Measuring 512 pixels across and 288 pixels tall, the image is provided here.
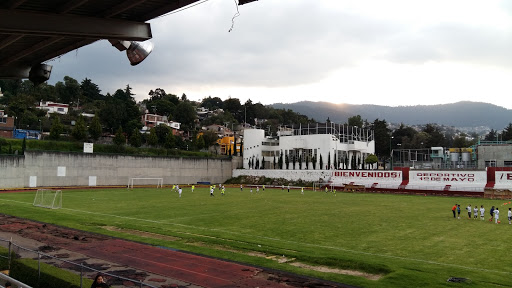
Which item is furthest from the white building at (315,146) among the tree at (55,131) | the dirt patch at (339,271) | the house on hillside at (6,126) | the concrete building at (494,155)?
the dirt patch at (339,271)

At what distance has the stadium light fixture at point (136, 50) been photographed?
15609mm

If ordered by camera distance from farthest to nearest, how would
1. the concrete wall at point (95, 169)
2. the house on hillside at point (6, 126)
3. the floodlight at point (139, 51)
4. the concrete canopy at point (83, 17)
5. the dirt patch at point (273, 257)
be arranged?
1. the house on hillside at point (6, 126)
2. the concrete wall at point (95, 169)
3. the dirt patch at point (273, 257)
4. the floodlight at point (139, 51)
5. the concrete canopy at point (83, 17)

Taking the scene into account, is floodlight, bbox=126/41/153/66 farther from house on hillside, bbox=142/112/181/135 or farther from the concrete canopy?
house on hillside, bbox=142/112/181/135

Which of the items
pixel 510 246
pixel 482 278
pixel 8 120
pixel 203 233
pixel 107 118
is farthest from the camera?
pixel 107 118

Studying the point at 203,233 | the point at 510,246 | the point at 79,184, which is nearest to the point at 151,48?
the point at 203,233

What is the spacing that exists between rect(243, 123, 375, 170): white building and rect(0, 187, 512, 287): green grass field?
56.0 m

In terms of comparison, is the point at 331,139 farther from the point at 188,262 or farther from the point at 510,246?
the point at 188,262

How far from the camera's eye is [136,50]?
15.8 m

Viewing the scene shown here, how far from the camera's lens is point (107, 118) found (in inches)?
4363

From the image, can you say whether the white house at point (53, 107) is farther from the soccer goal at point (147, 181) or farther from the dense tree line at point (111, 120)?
the soccer goal at point (147, 181)

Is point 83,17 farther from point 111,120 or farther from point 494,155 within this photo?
point 111,120

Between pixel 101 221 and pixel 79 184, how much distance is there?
45.6 m

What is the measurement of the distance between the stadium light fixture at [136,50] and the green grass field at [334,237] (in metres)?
9.73

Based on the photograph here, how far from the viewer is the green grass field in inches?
664
